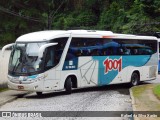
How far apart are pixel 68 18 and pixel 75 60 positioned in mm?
42806

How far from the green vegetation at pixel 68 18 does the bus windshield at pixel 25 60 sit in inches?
978

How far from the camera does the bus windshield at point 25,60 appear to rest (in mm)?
18609

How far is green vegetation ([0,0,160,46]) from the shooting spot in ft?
166

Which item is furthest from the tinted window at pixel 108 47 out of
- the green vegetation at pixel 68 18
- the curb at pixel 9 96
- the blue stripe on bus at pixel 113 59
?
the green vegetation at pixel 68 18

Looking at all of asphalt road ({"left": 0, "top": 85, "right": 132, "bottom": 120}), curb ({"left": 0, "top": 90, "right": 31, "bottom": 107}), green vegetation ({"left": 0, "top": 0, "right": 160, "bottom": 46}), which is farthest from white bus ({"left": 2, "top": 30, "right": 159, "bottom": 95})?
green vegetation ({"left": 0, "top": 0, "right": 160, "bottom": 46})

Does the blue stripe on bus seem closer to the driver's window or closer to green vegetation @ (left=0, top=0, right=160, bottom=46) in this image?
the driver's window

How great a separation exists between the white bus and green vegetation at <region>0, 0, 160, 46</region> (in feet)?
67.8

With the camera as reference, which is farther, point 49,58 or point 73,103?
point 49,58

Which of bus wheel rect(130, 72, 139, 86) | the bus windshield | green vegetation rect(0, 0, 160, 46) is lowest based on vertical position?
bus wheel rect(130, 72, 139, 86)

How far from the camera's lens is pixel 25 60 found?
62.0 ft

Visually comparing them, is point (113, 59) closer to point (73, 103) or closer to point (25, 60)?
point (25, 60)

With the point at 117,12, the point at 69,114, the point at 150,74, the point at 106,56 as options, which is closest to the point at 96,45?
the point at 106,56

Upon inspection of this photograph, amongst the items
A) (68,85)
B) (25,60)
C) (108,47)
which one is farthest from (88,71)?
(25,60)

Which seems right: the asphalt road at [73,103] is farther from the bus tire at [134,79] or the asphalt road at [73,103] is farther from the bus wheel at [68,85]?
the bus tire at [134,79]
